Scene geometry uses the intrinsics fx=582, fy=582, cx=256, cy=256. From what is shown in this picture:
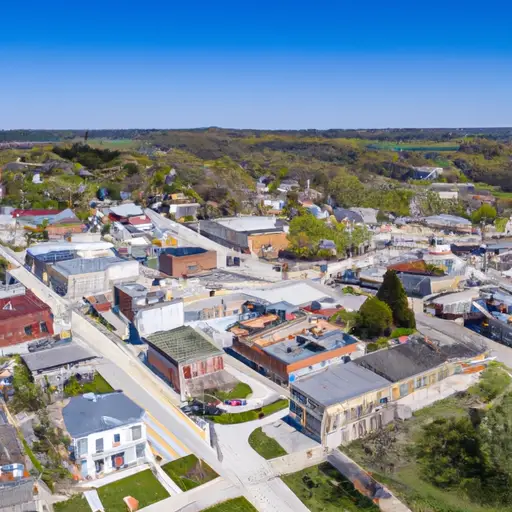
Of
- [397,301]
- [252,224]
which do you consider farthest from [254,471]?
[252,224]

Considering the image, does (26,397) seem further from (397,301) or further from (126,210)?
(126,210)

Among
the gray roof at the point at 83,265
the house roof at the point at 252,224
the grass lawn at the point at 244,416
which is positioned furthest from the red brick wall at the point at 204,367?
the house roof at the point at 252,224

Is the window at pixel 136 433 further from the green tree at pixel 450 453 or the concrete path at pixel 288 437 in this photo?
the green tree at pixel 450 453

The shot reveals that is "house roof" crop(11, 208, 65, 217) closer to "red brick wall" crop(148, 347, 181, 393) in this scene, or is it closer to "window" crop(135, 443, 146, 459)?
"red brick wall" crop(148, 347, 181, 393)

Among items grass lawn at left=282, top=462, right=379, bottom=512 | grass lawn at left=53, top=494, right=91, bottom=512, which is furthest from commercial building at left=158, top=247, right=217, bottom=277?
grass lawn at left=53, top=494, right=91, bottom=512

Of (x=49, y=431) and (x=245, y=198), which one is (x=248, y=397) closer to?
(x=49, y=431)
